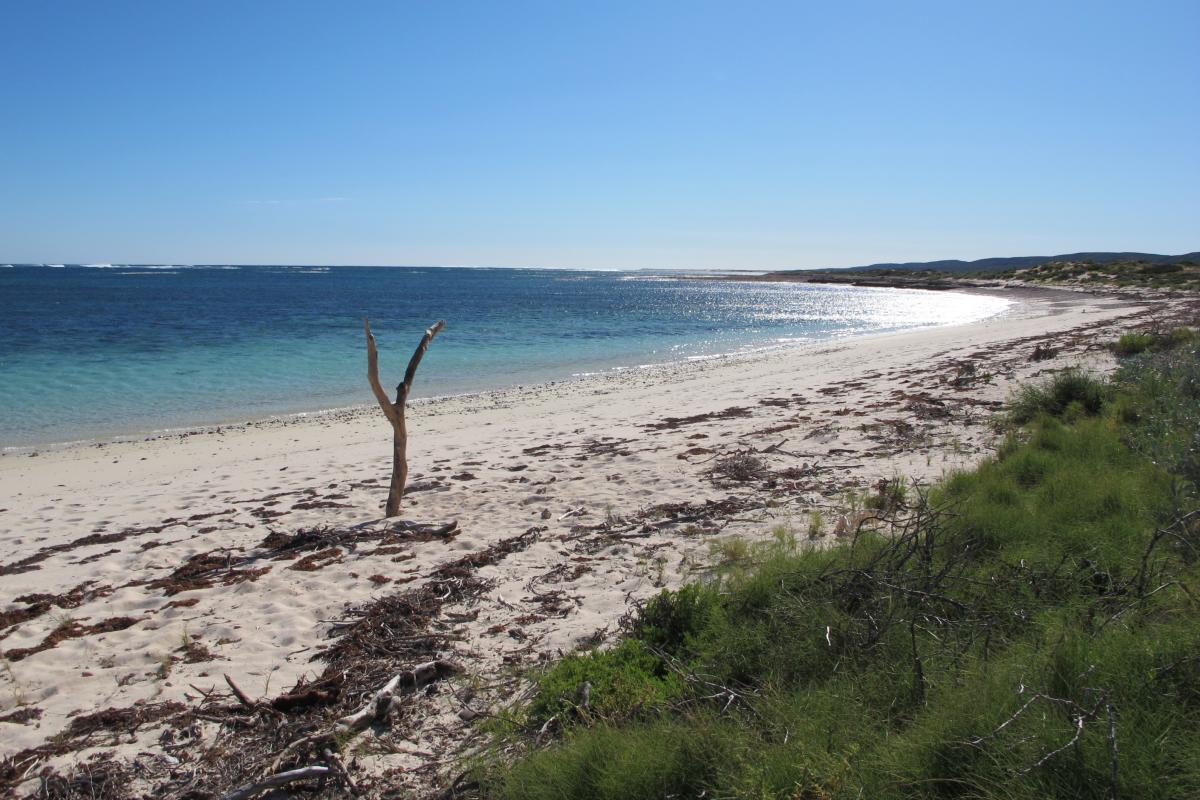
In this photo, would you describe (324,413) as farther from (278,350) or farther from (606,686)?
(606,686)

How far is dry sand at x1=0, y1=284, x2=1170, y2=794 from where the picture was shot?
4.15 m

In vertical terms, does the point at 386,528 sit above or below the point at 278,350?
below

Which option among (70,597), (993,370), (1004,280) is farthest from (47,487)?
(1004,280)

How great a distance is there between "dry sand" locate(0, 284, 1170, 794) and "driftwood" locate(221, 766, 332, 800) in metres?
0.21

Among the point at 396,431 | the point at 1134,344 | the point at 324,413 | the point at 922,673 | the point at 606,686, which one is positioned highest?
the point at 1134,344

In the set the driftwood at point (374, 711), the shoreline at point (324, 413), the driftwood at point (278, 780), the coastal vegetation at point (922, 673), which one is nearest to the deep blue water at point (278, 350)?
the shoreline at point (324, 413)

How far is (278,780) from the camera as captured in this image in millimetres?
3088

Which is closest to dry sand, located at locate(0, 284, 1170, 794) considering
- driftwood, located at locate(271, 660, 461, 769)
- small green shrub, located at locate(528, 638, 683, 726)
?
driftwood, located at locate(271, 660, 461, 769)

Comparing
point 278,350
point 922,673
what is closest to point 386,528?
point 922,673

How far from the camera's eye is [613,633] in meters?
4.35

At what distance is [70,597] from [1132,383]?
11294 mm

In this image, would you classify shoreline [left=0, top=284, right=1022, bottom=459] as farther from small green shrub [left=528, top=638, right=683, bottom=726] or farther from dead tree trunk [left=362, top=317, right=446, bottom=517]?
small green shrub [left=528, top=638, right=683, bottom=726]

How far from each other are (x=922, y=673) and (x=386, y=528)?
5316 mm

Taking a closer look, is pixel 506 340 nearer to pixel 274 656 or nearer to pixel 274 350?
pixel 274 350
